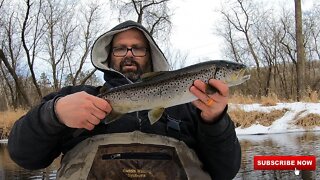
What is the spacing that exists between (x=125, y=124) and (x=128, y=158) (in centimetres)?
20

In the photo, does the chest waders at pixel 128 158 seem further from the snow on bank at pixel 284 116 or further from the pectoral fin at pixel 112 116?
the snow on bank at pixel 284 116

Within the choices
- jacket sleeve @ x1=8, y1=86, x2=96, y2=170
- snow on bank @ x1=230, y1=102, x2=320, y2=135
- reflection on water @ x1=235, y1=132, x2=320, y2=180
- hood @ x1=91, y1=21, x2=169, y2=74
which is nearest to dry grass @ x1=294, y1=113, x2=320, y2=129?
snow on bank @ x1=230, y1=102, x2=320, y2=135

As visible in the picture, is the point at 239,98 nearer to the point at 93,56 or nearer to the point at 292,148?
the point at 292,148

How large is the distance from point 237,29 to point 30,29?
45.0 feet

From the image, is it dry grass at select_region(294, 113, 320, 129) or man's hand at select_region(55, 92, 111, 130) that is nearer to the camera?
man's hand at select_region(55, 92, 111, 130)

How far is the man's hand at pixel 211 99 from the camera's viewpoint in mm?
1978

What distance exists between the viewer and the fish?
2.03 meters

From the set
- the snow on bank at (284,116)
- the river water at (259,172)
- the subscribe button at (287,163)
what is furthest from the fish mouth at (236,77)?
the snow on bank at (284,116)

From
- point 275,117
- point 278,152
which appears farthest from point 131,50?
point 275,117

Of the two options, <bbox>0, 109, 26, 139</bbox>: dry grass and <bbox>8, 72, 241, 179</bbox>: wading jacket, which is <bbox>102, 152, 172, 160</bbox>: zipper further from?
<bbox>0, 109, 26, 139</bbox>: dry grass

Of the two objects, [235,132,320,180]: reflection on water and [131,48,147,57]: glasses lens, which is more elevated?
[131,48,147,57]: glasses lens

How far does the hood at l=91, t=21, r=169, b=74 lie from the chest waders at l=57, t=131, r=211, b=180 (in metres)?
0.63

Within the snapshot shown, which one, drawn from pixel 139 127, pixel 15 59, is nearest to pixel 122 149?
pixel 139 127

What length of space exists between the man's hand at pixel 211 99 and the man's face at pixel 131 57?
0.67 meters
